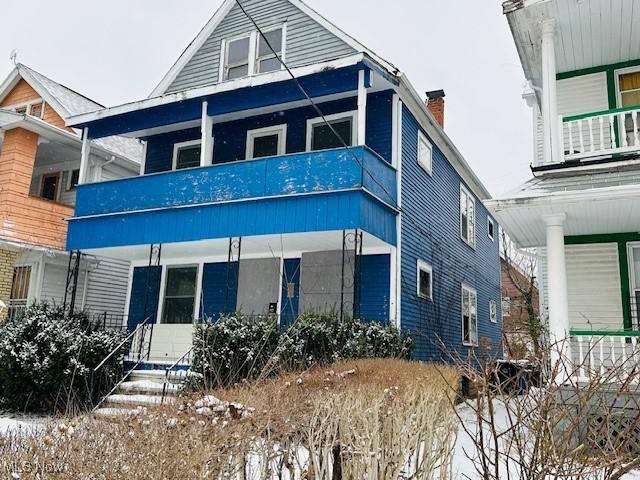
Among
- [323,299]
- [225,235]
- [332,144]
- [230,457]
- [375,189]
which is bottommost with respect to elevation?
[230,457]

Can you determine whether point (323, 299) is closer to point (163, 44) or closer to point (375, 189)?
point (375, 189)

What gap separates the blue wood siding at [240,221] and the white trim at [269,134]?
2615mm

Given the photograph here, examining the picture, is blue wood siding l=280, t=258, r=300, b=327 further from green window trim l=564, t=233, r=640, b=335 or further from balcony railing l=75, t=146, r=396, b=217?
green window trim l=564, t=233, r=640, b=335

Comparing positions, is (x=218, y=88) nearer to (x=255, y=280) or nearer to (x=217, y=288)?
(x=255, y=280)

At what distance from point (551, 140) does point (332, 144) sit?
5329 millimetres

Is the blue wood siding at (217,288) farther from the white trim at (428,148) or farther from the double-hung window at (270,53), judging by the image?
the white trim at (428,148)

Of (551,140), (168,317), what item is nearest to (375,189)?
(551,140)

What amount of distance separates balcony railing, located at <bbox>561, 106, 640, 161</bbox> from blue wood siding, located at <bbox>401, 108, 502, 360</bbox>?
388 cm

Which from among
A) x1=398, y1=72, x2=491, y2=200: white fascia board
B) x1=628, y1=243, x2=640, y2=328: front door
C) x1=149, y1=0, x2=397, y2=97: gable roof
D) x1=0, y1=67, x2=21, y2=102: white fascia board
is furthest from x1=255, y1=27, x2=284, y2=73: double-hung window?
x1=0, y1=67, x2=21, y2=102: white fascia board

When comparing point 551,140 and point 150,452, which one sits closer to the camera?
point 150,452

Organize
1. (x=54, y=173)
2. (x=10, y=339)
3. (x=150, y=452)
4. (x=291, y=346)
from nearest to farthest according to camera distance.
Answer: (x=150, y=452) < (x=291, y=346) < (x=10, y=339) < (x=54, y=173)

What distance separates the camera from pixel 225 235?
1142 centimetres

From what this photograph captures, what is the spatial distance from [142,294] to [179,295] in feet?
4.17

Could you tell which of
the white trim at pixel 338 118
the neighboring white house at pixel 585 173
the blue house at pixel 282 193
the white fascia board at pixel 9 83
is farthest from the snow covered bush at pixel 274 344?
the white fascia board at pixel 9 83
